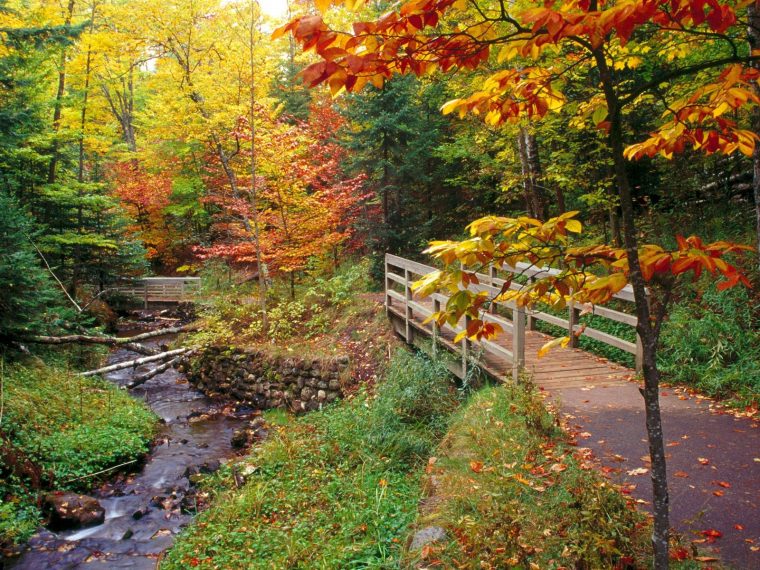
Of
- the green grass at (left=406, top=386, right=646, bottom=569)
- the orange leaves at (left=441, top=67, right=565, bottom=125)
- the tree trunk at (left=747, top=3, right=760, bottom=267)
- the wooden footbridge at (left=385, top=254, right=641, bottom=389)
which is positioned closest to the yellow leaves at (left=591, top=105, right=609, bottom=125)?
the orange leaves at (left=441, top=67, right=565, bottom=125)

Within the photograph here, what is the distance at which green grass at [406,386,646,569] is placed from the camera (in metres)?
3.06

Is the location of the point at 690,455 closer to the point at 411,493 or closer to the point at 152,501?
the point at 411,493

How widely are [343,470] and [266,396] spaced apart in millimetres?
4872

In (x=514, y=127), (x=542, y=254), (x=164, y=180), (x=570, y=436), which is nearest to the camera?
(x=542, y=254)

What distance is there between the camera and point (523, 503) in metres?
3.71

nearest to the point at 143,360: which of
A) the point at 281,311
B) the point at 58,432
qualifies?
the point at 281,311

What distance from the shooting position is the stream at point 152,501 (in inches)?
232

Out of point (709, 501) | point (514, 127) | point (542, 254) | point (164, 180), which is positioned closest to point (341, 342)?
point (514, 127)

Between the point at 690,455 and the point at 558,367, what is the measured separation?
2.71 metres

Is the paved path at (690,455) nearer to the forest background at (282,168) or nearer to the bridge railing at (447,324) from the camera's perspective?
the bridge railing at (447,324)

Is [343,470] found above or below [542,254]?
below

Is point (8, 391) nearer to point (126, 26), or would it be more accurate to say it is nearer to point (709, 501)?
point (709, 501)

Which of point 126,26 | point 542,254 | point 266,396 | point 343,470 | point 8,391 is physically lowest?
Result: point 266,396

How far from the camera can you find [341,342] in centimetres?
1127
